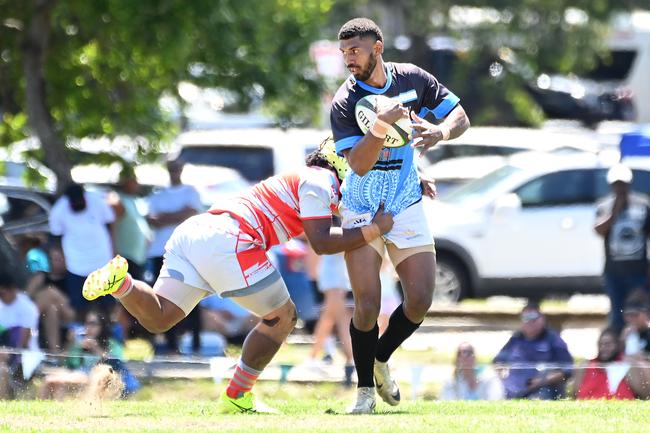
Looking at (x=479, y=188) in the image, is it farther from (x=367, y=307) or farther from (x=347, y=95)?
(x=347, y=95)

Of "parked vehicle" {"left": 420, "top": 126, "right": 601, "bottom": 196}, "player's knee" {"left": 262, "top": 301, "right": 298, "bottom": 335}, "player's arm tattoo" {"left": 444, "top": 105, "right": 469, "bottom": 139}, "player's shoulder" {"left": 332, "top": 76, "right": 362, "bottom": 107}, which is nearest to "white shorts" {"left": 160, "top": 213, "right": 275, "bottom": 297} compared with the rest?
"player's knee" {"left": 262, "top": 301, "right": 298, "bottom": 335}

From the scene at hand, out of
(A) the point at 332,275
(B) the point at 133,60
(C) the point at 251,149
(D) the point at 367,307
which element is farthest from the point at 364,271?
(C) the point at 251,149

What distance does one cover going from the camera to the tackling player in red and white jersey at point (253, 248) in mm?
7902

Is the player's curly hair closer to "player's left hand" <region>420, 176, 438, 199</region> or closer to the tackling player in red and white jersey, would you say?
the tackling player in red and white jersey

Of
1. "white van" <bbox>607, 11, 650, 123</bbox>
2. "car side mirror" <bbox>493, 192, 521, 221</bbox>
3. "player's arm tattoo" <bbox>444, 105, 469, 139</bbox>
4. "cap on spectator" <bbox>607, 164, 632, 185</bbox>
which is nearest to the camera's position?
"player's arm tattoo" <bbox>444, 105, 469, 139</bbox>

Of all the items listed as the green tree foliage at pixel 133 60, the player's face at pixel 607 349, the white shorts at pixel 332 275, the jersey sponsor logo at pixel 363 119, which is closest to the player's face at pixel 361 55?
the jersey sponsor logo at pixel 363 119

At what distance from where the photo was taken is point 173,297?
26.5 feet

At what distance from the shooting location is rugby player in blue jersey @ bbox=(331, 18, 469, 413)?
25.6 feet

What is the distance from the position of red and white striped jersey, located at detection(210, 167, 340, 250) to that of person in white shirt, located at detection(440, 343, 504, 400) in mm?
2797

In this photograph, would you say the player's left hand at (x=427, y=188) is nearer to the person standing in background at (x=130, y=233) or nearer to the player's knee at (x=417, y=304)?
the player's knee at (x=417, y=304)

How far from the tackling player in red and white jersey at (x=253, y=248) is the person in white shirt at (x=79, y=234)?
17.4 feet

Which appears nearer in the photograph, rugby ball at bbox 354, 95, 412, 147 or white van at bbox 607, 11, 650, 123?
rugby ball at bbox 354, 95, 412, 147

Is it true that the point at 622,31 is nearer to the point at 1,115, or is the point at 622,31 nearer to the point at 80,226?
the point at 1,115

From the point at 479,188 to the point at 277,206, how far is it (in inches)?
→ 388
